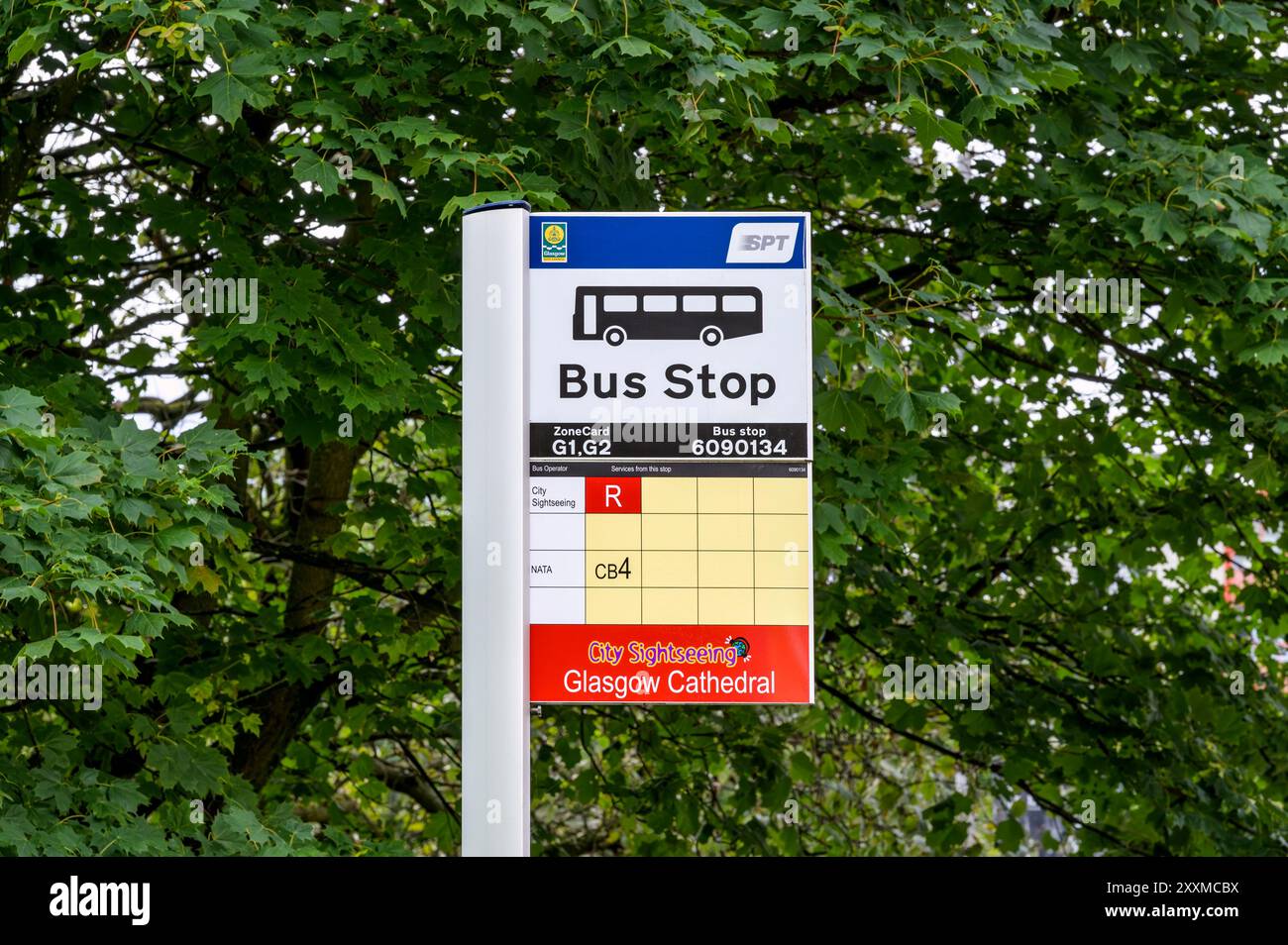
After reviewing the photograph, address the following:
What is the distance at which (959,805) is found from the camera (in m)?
7.24

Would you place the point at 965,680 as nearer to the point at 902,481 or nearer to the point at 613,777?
the point at 902,481

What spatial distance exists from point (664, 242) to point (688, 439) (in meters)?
0.35

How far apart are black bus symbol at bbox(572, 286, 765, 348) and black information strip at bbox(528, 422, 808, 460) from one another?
0.51ft

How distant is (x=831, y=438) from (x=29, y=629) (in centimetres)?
338

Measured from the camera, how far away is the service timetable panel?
250 centimetres

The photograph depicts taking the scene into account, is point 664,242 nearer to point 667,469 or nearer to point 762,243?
point 762,243

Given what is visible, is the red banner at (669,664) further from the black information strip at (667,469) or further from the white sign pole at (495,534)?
the black information strip at (667,469)

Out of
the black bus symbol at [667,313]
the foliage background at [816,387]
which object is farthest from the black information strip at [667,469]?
the foliage background at [816,387]

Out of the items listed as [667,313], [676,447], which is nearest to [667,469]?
[676,447]

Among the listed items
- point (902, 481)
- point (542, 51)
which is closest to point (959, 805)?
point (902, 481)

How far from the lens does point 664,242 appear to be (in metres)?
2.55

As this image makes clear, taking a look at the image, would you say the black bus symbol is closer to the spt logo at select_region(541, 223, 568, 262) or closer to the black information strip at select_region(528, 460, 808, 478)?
the spt logo at select_region(541, 223, 568, 262)

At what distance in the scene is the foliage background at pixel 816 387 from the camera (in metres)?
4.50

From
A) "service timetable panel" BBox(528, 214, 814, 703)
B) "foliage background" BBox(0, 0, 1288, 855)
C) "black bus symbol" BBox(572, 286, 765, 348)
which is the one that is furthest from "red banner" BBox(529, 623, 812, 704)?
"foliage background" BBox(0, 0, 1288, 855)
